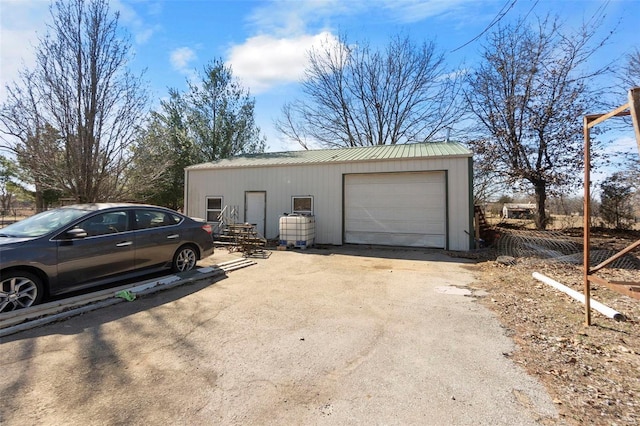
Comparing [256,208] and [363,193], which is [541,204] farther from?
[256,208]

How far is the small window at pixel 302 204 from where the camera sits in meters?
11.8

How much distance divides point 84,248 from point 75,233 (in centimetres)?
26

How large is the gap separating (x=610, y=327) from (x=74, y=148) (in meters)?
13.0

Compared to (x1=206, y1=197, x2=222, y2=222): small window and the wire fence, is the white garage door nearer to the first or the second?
the wire fence

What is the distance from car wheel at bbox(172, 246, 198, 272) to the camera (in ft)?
20.5

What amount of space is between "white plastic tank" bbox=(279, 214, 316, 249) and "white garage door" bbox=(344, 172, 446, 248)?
163 cm

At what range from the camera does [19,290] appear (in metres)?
4.01

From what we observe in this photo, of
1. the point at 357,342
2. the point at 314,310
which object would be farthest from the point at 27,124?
the point at 357,342

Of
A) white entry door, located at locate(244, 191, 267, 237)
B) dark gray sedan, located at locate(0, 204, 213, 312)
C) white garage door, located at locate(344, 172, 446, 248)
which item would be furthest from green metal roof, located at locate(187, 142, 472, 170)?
dark gray sedan, located at locate(0, 204, 213, 312)

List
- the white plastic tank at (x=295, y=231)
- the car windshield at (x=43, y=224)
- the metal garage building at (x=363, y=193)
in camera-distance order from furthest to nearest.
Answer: the white plastic tank at (x=295, y=231) → the metal garage building at (x=363, y=193) → the car windshield at (x=43, y=224)

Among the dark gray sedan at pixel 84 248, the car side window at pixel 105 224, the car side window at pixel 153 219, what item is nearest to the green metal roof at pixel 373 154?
the car side window at pixel 153 219

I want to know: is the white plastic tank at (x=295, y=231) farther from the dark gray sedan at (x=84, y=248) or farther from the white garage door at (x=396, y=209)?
the dark gray sedan at (x=84, y=248)

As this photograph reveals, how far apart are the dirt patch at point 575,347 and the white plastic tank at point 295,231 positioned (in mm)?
5956

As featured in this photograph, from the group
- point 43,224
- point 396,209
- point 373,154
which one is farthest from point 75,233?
point 373,154
